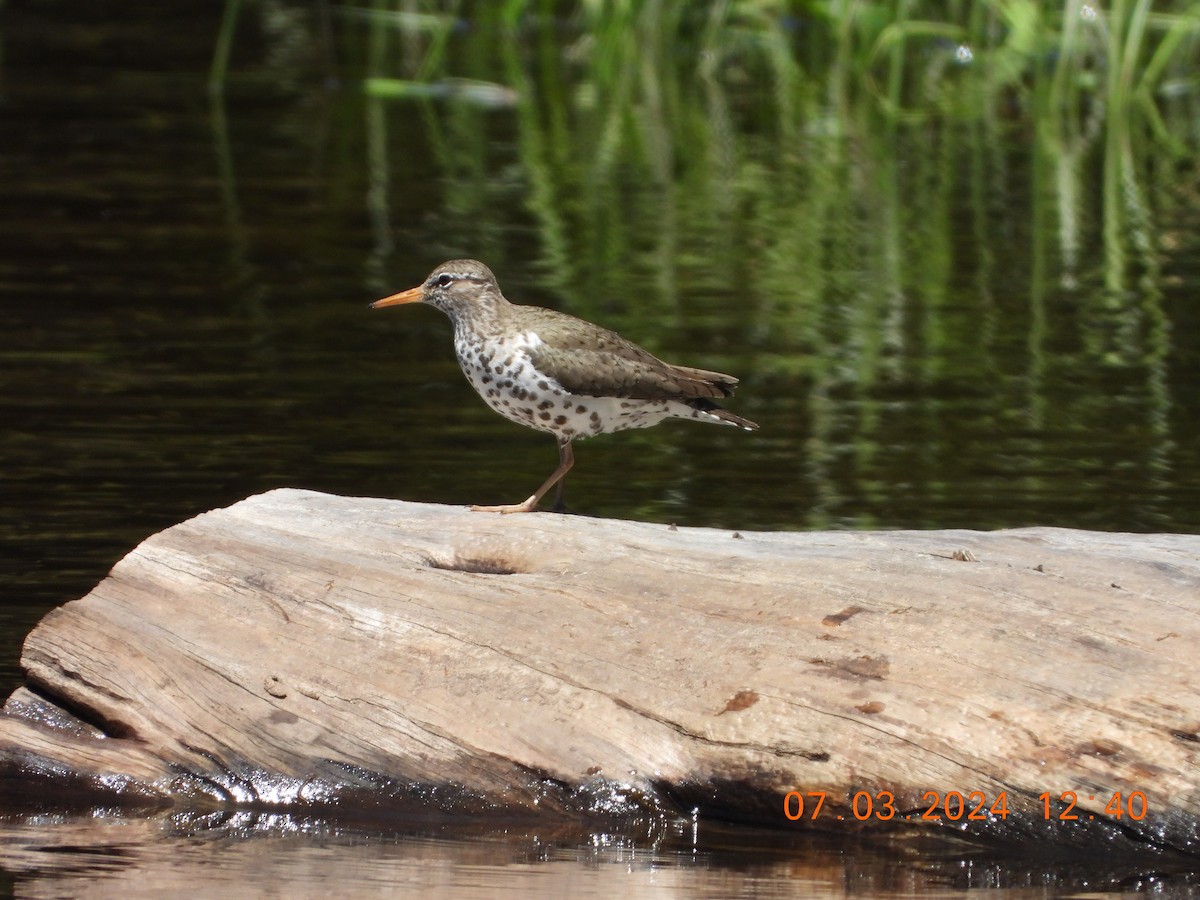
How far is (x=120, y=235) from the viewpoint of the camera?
16.8 metres

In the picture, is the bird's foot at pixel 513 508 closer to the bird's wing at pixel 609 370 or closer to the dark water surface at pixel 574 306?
the bird's wing at pixel 609 370

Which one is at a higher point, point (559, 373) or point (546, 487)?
point (559, 373)

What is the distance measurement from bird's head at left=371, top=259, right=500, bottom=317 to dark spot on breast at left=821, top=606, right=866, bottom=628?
7.53 ft

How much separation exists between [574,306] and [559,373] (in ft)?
21.9

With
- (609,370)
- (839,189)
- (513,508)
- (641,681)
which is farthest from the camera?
(839,189)

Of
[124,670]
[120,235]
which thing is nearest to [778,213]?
[120,235]

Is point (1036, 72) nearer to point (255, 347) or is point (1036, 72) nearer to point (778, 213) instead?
point (778, 213)

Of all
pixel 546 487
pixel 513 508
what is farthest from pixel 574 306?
pixel 513 508

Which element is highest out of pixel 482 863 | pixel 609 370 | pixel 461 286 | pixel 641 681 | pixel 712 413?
pixel 461 286

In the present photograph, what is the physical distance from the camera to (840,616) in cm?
640

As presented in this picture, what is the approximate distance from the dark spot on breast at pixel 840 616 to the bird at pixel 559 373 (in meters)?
1.59
